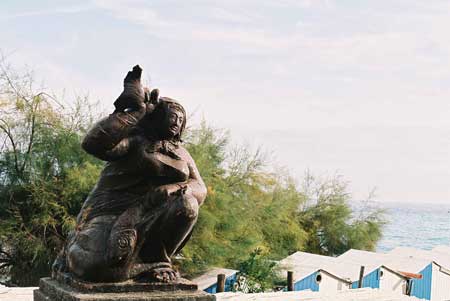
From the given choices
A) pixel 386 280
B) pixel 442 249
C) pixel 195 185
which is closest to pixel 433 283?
pixel 386 280

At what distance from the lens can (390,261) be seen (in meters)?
14.7

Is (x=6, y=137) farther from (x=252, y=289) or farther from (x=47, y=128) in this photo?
(x=252, y=289)

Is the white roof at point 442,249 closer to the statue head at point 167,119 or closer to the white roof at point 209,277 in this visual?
the white roof at point 209,277

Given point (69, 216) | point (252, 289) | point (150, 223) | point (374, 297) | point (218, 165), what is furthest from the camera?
point (218, 165)

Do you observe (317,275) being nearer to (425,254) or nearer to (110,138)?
(425,254)

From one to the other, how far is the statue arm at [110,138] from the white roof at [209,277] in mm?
9373

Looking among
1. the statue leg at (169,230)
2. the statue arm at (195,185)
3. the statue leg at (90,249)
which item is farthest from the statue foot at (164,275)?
the statue arm at (195,185)

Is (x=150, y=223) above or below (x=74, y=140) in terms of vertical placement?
below

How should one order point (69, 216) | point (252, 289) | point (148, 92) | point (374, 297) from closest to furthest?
point (148, 92) < point (374, 297) < point (69, 216) < point (252, 289)

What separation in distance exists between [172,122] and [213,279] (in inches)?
393

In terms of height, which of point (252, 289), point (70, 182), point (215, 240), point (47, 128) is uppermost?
point (47, 128)

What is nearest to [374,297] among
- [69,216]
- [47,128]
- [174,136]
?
[174,136]

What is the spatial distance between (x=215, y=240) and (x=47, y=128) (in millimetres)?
4000

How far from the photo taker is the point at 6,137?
1449cm
